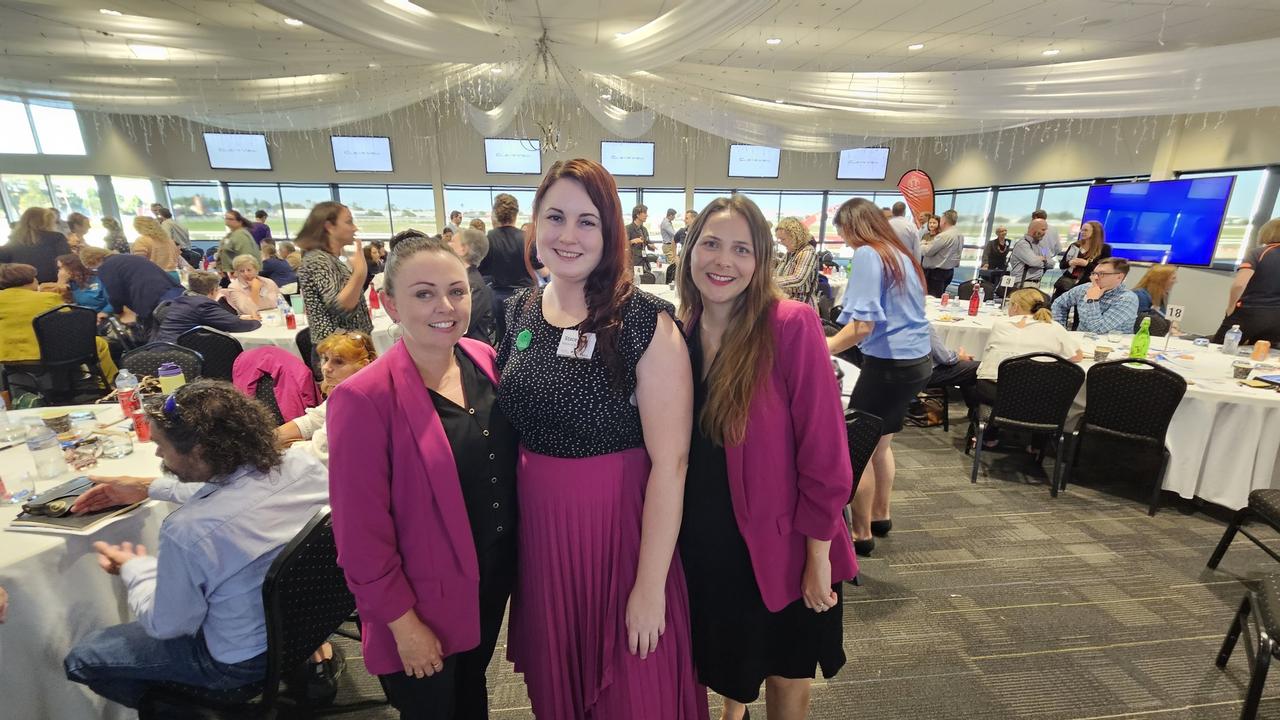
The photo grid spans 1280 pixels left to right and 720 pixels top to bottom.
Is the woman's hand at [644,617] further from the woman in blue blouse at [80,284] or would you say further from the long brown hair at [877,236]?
the woman in blue blouse at [80,284]

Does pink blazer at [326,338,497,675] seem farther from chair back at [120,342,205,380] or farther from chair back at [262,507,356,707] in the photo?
chair back at [120,342,205,380]

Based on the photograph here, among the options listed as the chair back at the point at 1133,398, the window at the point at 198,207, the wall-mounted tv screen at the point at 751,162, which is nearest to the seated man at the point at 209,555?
the chair back at the point at 1133,398

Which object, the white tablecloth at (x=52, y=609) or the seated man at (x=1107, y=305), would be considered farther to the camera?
the seated man at (x=1107, y=305)

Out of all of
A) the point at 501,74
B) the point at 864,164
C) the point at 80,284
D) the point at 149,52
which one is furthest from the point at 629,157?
the point at 80,284

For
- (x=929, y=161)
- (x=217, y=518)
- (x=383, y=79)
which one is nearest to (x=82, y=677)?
(x=217, y=518)

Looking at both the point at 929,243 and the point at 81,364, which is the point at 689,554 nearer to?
the point at 81,364

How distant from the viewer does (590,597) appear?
4.01 feet

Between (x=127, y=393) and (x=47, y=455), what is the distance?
0.57 metres

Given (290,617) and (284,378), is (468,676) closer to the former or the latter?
(290,617)

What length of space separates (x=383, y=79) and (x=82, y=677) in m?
5.39

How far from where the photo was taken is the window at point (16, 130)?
8.07m

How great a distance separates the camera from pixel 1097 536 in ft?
9.55

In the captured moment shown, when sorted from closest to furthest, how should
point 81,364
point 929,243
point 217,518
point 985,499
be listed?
point 217,518, point 985,499, point 81,364, point 929,243

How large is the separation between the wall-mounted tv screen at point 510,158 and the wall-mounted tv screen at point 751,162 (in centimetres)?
472
